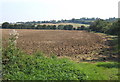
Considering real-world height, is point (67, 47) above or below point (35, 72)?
below

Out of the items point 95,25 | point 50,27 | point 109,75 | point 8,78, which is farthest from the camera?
point 50,27

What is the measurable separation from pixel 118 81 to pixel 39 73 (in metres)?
4.52

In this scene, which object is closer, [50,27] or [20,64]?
[20,64]

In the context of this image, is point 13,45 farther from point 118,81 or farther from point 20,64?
point 118,81

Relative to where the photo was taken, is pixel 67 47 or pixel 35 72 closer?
pixel 35 72

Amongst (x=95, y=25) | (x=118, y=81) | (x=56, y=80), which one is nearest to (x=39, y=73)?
(x=56, y=80)

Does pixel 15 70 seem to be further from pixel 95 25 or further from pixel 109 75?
pixel 95 25

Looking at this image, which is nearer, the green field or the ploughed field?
the green field

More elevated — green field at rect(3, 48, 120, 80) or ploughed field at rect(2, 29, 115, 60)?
green field at rect(3, 48, 120, 80)

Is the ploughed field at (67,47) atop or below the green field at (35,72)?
below

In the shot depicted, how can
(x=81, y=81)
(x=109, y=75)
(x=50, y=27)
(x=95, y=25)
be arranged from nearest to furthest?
(x=81, y=81) < (x=109, y=75) < (x=95, y=25) < (x=50, y=27)

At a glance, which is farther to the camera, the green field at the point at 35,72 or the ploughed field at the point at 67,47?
the ploughed field at the point at 67,47

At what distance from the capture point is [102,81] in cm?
1006

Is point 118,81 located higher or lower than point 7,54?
lower
